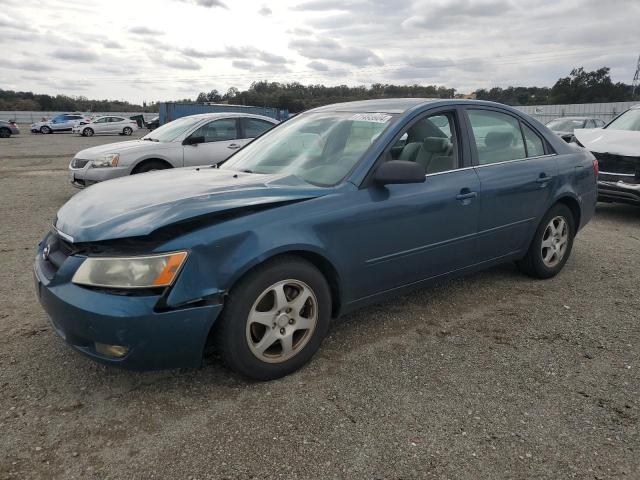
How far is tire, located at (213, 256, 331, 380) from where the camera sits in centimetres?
259

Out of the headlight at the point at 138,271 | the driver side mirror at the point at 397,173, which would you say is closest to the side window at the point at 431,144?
the driver side mirror at the point at 397,173

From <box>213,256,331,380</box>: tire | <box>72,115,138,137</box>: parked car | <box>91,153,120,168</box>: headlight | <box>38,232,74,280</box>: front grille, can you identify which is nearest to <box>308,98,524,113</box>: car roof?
<box>213,256,331,380</box>: tire

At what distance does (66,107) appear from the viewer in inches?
3000

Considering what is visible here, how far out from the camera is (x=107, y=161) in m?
7.78

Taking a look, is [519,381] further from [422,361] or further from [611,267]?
[611,267]

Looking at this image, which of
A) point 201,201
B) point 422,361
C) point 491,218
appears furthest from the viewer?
point 491,218

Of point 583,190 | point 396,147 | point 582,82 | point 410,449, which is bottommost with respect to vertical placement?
point 410,449

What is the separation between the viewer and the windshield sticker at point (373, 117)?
3.49m

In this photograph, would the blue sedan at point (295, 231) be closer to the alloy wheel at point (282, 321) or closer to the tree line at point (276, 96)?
the alloy wheel at point (282, 321)

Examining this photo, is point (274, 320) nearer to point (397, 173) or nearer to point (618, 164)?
point (397, 173)

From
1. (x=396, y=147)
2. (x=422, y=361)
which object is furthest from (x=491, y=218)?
(x=422, y=361)

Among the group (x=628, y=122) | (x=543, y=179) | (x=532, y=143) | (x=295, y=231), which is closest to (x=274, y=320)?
(x=295, y=231)

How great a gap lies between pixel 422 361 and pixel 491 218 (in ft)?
4.55

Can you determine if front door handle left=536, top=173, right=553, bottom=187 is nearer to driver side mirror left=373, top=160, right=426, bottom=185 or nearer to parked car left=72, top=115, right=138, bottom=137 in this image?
driver side mirror left=373, top=160, right=426, bottom=185
